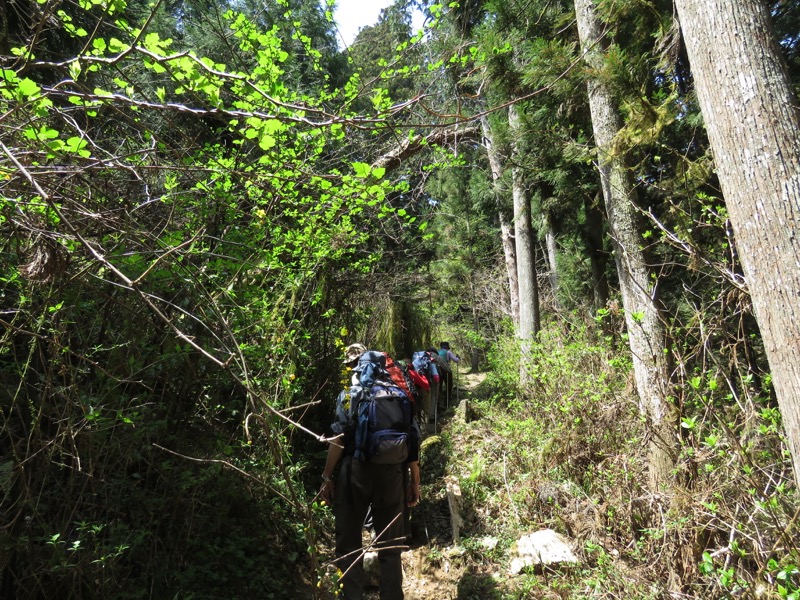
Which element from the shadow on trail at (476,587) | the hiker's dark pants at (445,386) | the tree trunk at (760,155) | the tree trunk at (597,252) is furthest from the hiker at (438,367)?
the tree trunk at (760,155)

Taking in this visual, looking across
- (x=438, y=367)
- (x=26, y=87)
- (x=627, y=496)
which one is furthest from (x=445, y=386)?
(x=26, y=87)

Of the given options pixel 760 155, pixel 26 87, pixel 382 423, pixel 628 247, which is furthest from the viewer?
pixel 628 247

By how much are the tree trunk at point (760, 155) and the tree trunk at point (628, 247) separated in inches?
44.2

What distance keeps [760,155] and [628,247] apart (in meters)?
1.86

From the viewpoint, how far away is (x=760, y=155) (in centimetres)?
268

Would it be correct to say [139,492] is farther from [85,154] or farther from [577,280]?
[577,280]

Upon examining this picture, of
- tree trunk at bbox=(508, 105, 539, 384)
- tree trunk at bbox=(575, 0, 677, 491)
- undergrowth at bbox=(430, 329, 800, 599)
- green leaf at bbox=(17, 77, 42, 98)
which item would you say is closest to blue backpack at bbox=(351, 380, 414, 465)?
undergrowth at bbox=(430, 329, 800, 599)

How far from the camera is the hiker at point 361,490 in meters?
3.61

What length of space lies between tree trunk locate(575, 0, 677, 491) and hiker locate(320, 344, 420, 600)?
200cm

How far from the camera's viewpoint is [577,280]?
519 inches

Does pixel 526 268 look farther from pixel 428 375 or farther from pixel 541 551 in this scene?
pixel 541 551

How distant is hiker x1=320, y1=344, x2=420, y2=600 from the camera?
3607 mm

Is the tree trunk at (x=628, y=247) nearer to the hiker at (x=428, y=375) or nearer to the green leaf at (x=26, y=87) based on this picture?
the green leaf at (x=26, y=87)

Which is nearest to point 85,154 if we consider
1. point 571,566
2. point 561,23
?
point 571,566
